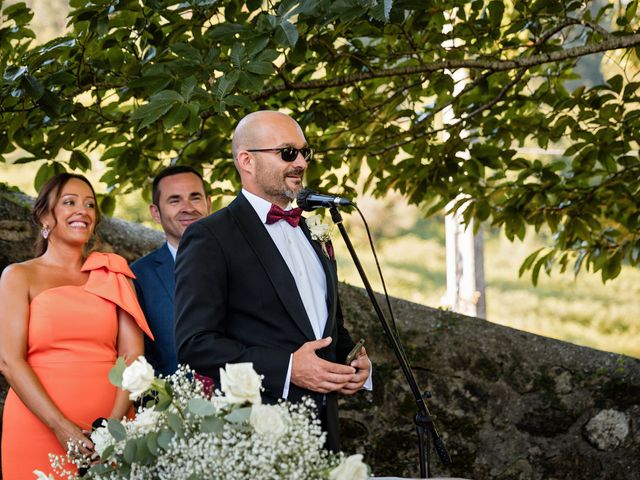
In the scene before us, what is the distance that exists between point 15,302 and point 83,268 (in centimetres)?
29

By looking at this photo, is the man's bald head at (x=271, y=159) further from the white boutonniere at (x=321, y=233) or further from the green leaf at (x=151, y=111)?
the green leaf at (x=151, y=111)

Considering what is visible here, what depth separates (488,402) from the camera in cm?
506

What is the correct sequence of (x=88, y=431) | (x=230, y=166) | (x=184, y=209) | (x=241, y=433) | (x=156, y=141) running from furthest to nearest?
(x=230, y=166) < (x=156, y=141) < (x=184, y=209) < (x=88, y=431) < (x=241, y=433)

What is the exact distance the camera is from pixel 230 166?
5.16m

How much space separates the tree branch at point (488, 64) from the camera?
384 centimetres

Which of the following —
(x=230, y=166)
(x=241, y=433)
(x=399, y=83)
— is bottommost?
(x=241, y=433)

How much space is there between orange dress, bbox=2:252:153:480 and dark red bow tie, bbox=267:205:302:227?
2.55 feet

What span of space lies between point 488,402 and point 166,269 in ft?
6.98

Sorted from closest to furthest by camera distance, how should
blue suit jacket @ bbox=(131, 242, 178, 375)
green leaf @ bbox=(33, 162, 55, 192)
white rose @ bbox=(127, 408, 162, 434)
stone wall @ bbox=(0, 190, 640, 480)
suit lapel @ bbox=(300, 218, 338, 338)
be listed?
white rose @ bbox=(127, 408, 162, 434), suit lapel @ bbox=(300, 218, 338, 338), blue suit jacket @ bbox=(131, 242, 178, 375), green leaf @ bbox=(33, 162, 55, 192), stone wall @ bbox=(0, 190, 640, 480)

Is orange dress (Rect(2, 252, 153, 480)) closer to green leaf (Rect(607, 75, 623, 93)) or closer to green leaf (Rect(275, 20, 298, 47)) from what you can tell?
green leaf (Rect(275, 20, 298, 47))

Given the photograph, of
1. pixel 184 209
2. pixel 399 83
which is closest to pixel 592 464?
pixel 399 83

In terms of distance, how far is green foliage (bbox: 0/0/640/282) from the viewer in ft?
11.3

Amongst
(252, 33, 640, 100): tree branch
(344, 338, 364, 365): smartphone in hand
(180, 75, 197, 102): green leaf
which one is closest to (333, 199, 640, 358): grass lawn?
(252, 33, 640, 100): tree branch

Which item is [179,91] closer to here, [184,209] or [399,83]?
[184,209]
